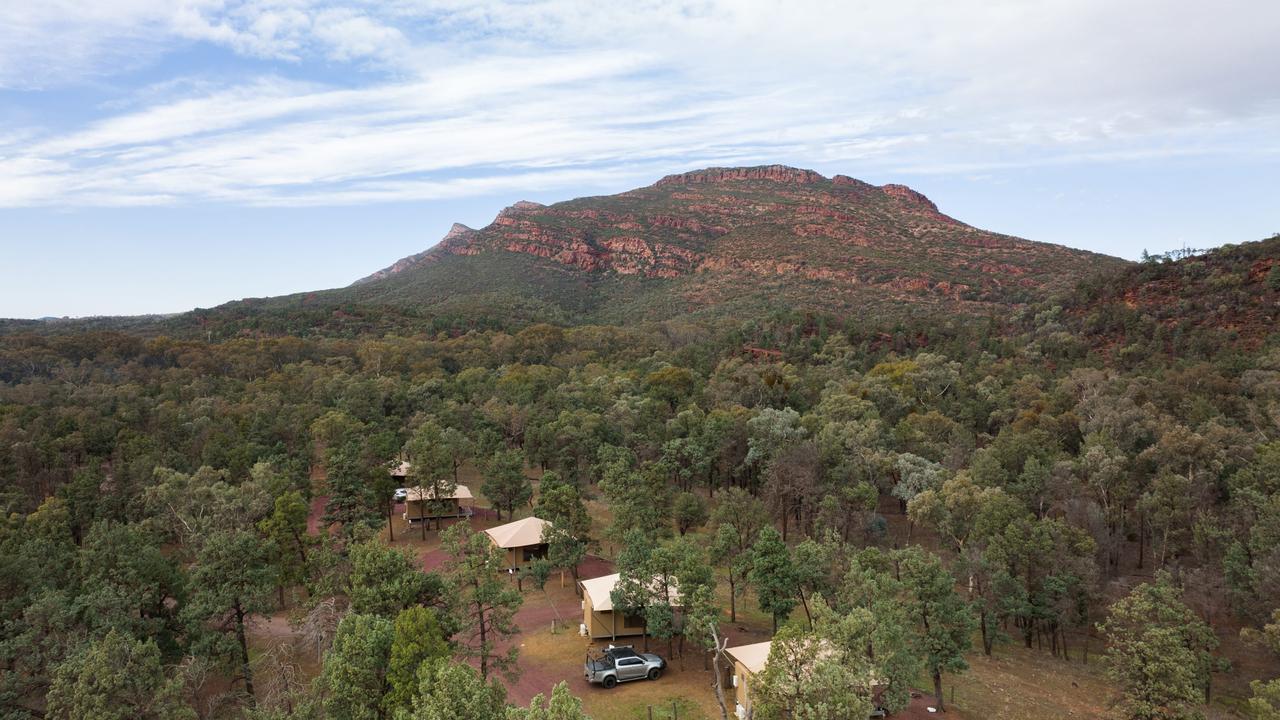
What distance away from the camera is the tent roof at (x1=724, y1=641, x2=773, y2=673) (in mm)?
18172

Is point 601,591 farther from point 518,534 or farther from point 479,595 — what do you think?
point 518,534

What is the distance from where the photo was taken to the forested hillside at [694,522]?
1686 centimetres

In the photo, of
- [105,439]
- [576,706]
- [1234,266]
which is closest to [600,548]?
[576,706]

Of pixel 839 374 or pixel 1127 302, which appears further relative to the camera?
pixel 1127 302

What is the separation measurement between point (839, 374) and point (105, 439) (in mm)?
51707

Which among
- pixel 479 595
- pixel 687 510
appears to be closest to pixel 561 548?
pixel 687 510

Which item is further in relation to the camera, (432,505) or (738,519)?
(432,505)

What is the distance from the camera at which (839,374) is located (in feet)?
182

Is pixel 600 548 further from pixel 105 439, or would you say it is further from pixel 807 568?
pixel 105 439

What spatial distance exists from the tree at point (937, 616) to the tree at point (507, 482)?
20090 millimetres

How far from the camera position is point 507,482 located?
33.7 m

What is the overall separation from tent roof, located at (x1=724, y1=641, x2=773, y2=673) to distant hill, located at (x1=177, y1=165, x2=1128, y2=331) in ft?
240

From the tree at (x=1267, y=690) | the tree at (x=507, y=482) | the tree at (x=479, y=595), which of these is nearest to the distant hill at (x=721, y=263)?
the tree at (x=507, y=482)

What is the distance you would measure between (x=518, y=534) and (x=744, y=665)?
14.4 m
